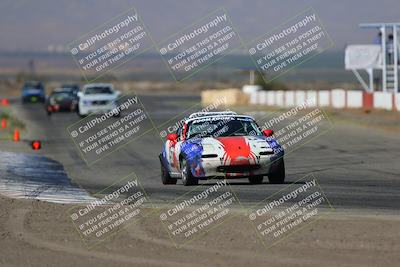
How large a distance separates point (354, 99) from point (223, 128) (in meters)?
30.0

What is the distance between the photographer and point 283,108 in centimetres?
5478

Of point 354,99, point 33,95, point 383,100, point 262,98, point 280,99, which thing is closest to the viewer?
point 383,100

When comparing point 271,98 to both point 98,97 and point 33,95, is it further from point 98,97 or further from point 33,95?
point 33,95

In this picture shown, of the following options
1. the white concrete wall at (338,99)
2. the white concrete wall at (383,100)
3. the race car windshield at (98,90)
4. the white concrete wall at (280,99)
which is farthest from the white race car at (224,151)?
the white concrete wall at (280,99)

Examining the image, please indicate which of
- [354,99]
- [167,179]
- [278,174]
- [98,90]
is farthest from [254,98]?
[278,174]

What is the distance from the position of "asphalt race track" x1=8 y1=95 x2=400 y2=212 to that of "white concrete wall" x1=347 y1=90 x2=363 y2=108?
8068mm

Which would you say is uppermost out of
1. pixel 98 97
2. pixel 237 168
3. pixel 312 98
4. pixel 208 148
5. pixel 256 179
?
pixel 98 97

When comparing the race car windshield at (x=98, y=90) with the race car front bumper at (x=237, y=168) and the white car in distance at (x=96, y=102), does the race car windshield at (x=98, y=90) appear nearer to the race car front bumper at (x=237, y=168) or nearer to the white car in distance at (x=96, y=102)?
the white car in distance at (x=96, y=102)

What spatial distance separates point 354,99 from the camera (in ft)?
155

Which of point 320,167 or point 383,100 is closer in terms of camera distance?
point 320,167

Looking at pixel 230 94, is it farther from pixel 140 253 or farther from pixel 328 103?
pixel 140 253

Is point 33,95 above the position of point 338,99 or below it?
above

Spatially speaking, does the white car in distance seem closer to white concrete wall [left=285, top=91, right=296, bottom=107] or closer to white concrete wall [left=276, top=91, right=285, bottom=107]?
white concrete wall [left=285, top=91, right=296, bottom=107]

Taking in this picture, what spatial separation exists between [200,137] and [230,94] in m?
48.4
